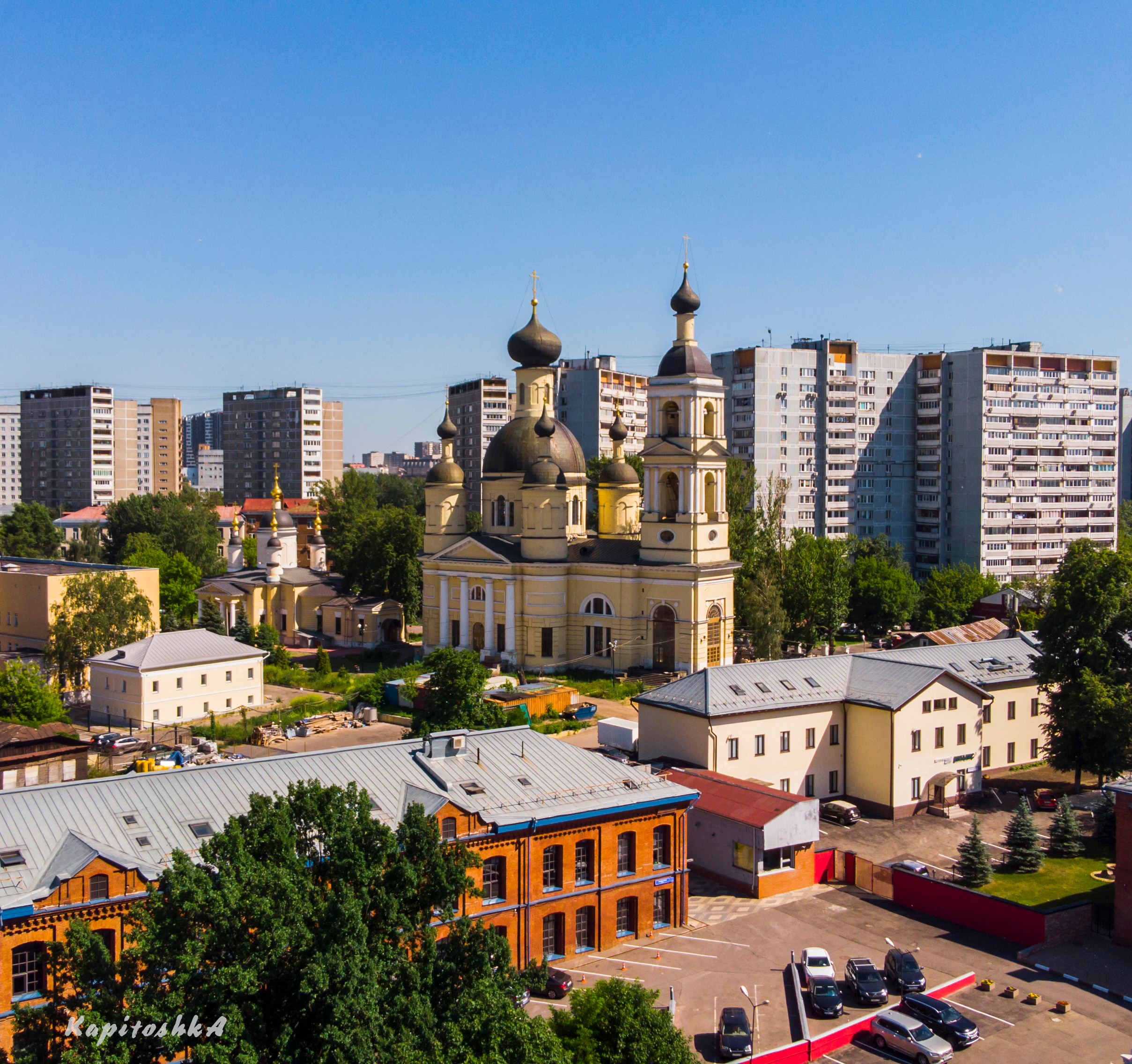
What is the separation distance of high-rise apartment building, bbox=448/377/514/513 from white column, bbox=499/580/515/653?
5556 cm

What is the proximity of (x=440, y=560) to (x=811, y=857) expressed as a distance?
2793 cm

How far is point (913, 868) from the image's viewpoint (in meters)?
26.8

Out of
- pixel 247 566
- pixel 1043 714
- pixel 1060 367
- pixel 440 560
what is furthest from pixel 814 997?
pixel 1060 367

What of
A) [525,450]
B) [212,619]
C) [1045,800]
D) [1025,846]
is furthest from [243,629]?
[1025,846]

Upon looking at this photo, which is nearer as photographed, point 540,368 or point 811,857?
point 811,857

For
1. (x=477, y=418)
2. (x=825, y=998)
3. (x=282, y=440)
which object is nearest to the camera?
(x=825, y=998)

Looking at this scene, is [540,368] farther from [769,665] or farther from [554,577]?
[769,665]

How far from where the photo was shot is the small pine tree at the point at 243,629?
54625 mm

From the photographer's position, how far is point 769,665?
3394cm

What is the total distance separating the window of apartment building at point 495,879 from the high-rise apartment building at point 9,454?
405 feet

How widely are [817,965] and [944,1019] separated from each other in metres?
2.63

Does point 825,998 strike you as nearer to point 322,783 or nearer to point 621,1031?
point 621,1031

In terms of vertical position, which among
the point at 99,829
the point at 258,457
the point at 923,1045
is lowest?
the point at 923,1045

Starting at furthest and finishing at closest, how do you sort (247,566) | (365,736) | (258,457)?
(258,457) < (247,566) < (365,736)
